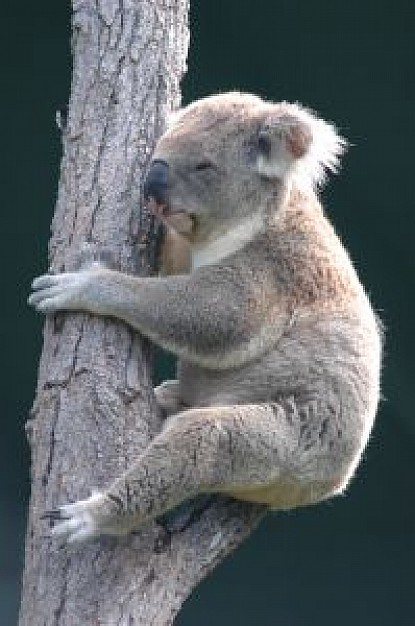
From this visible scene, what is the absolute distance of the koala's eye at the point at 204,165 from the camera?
4000mm

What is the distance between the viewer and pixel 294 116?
13.3ft

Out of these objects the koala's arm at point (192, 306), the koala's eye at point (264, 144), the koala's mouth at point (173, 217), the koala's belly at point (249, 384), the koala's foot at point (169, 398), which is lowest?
the koala's foot at point (169, 398)

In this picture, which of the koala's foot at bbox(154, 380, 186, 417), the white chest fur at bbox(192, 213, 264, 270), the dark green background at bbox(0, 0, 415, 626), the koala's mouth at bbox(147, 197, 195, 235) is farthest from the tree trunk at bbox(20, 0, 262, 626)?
the dark green background at bbox(0, 0, 415, 626)

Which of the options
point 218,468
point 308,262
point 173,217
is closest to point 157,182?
point 173,217

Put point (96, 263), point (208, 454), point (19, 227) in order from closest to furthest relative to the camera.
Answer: point (208, 454) → point (96, 263) → point (19, 227)

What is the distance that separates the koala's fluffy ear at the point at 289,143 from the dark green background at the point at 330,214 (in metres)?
2.08

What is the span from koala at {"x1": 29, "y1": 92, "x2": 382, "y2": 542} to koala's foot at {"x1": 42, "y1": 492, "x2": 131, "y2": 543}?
0.04 ft

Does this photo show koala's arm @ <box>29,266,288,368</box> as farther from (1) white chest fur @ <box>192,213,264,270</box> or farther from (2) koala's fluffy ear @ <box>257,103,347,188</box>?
(2) koala's fluffy ear @ <box>257,103,347,188</box>

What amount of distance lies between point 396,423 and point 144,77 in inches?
106

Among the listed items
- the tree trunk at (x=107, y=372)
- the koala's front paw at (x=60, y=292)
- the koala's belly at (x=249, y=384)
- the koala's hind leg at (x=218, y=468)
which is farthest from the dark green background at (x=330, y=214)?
the koala's hind leg at (x=218, y=468)

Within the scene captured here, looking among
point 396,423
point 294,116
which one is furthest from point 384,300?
point 294,116

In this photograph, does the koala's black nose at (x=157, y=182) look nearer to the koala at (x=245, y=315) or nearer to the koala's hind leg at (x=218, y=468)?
the koala at (x=245, y=315)

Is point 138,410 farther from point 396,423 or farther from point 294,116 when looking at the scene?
point 396,423

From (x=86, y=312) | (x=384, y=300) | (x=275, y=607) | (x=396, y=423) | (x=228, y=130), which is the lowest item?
(x=275, y=607)
